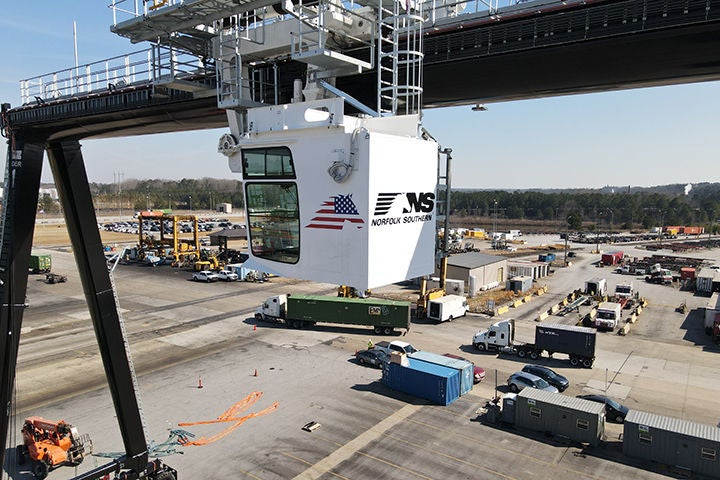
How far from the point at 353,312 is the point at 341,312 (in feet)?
3.44

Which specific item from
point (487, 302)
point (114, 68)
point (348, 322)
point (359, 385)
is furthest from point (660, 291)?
point (114, 68)

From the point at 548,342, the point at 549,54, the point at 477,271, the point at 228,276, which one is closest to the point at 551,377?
the point at 548,342

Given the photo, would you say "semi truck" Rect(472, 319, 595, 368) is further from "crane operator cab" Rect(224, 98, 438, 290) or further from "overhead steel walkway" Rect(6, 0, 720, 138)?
"crane operator cab" Rect(224, 98, 438, 290)

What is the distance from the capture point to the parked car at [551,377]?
27.8 meters

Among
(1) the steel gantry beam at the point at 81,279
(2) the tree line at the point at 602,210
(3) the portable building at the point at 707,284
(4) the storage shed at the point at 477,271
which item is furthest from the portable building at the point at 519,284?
(2) the tree line at the point at 602,210

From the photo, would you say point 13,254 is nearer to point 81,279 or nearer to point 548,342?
point 81,279

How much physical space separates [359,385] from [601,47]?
2250 centimetres

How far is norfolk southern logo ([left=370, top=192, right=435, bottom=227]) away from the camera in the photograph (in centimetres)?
714

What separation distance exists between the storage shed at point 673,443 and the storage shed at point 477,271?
32103mm

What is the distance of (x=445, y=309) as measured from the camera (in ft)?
139

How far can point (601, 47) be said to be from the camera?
10.2m

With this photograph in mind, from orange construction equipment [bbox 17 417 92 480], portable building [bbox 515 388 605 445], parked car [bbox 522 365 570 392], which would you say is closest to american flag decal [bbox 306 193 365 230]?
orange construction equipment [bbox 17 417 92 480]

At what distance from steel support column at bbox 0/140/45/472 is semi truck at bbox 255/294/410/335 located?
25.5 metres

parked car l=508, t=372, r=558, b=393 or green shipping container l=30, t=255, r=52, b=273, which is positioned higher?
green shipping container l=30, t=255, r=52, b=273
